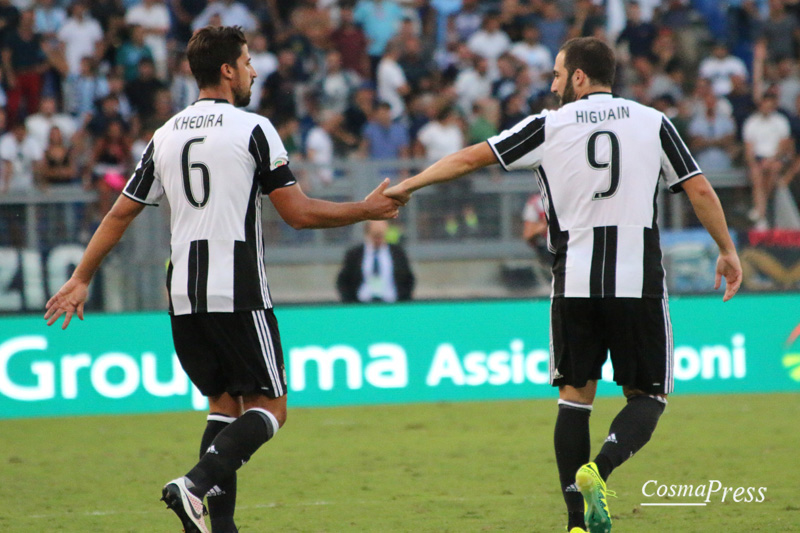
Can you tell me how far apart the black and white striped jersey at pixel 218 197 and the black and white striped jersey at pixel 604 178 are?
100 centimetres

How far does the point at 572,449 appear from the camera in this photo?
4.54 meters

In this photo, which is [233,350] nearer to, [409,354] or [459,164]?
[459,164]

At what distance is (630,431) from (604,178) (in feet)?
3.42

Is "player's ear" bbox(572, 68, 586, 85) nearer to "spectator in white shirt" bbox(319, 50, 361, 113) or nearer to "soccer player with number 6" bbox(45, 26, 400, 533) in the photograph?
"soccer player with number 6" bbox(45, 26, 400, 533)

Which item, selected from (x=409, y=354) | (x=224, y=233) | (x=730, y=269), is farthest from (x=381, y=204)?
(x=409, y=354)

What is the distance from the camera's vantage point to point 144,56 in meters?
13.8

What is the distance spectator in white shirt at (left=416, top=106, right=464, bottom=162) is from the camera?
42.2ft

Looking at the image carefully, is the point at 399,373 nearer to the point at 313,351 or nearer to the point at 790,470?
the point at 313,351

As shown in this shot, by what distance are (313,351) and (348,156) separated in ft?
12.6

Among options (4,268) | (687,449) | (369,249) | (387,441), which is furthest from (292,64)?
(687,449)

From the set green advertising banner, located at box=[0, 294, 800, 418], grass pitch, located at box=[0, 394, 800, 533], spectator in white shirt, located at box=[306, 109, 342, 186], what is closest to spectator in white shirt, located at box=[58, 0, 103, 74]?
spectator in white shirt, located at box=[306, 109, 342, 186]

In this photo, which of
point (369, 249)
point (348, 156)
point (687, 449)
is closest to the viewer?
point (687, 449)

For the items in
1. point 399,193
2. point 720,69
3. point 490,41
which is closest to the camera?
point 399,193

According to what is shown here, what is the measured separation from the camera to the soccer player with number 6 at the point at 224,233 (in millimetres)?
4297
